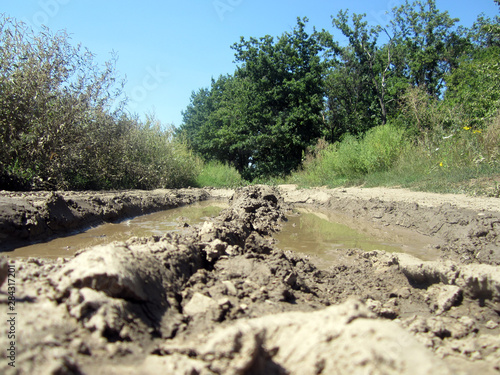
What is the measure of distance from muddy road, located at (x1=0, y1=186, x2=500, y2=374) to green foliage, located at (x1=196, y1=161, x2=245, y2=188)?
1632 centimetres

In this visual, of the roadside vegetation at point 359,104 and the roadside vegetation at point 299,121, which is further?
the roadside vegetation at point 359,104

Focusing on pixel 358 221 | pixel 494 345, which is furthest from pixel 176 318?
pixel 358 221

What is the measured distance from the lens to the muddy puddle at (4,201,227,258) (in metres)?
5.14

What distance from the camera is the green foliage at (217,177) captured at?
2121 centimetres

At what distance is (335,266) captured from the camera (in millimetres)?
4555

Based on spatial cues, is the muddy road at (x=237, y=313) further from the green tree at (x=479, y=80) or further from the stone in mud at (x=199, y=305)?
the green tree at (x=479, y=80)

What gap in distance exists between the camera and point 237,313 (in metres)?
2.41

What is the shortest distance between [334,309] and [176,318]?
96 cm

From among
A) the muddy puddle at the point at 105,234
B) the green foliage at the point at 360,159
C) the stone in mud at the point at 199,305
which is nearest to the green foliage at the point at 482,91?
the green foliage at the point at 360,159

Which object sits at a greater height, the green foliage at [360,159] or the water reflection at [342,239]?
the green foliage at [360,159]

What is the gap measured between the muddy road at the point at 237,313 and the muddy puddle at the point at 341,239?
681mm

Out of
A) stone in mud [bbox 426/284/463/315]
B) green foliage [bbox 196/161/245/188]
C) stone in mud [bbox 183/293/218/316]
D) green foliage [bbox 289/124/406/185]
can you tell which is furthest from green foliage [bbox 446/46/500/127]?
stone in mud [bbox 183/293/218/316]

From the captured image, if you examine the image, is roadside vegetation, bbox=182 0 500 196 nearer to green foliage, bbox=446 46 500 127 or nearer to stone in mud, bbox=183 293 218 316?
green foliage, bbox=446 46 500 127

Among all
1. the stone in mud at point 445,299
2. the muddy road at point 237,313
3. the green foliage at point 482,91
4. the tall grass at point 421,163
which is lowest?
the stone in mud at point 445,299
